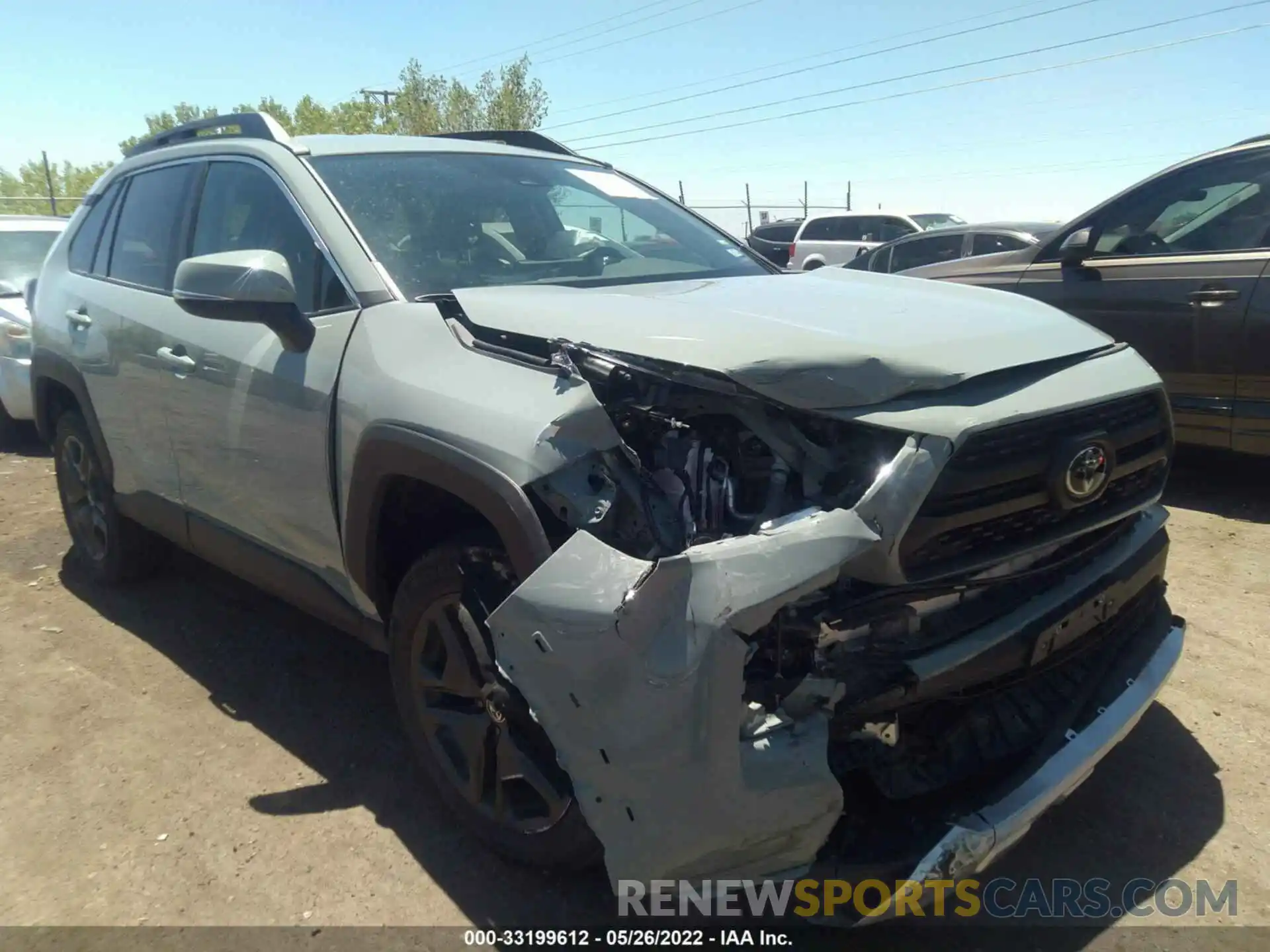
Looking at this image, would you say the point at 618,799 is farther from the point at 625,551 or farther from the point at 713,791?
the point at 625,551

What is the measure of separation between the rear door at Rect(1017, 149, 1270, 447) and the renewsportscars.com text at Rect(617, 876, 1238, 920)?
336 cm

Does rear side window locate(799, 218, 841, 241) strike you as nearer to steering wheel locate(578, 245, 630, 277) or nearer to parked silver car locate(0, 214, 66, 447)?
parked silver car locate(0, 214, 66, 447)

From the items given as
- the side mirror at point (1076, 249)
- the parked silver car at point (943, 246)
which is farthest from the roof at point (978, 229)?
the side mirror at point (1076, 249)

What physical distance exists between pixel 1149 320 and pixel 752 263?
2.79 metres

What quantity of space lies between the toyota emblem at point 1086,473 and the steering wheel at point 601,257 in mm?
1671

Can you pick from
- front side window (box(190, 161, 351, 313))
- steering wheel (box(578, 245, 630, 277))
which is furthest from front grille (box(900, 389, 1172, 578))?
front side window (box(190, 161, 351, 313))

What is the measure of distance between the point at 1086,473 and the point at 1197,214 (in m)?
3.98

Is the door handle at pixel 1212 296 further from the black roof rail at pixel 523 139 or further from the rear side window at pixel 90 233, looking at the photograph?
the rear side window at pixel 90 233

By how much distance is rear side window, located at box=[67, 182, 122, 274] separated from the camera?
461 centimetres

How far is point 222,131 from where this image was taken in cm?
410

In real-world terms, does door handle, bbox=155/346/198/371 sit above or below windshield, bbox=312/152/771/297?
below

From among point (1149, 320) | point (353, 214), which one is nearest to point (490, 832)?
point (353, 214)

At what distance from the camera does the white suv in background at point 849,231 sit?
17.2 meters

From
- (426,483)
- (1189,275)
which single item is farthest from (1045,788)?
(1189,275)
